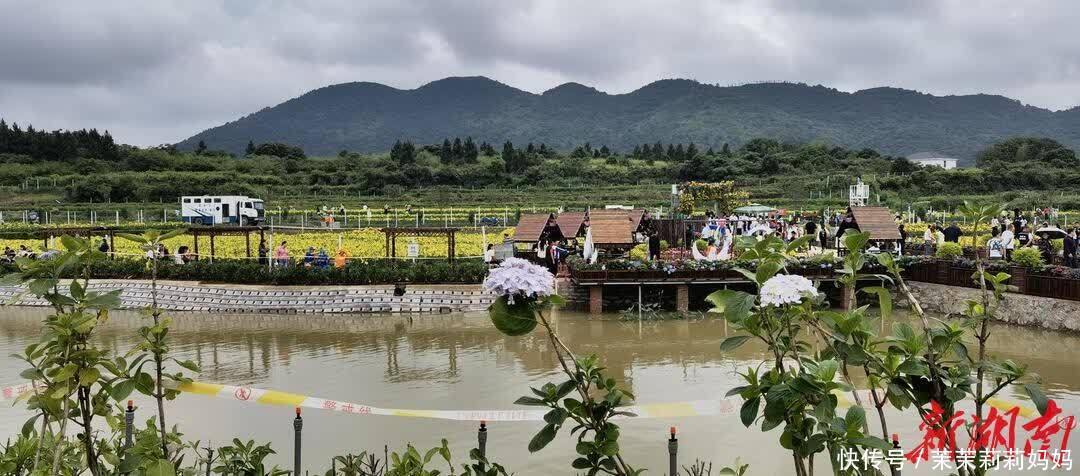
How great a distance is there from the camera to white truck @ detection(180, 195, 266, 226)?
3903cm

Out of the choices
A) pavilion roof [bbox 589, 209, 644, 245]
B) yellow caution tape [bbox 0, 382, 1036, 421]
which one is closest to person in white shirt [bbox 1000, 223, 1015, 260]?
pavilion roof [bbox 589, 209, 644, 245]

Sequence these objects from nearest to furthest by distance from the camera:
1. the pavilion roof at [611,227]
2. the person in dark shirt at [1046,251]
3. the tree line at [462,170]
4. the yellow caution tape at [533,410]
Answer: the yellow caution tape at [533,410] → the person in dark shirt at [1046,251] → the pavilion roof at [611,227] → the tree line at [462,170]

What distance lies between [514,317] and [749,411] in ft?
3.03

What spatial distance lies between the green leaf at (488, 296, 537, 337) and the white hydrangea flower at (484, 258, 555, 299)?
0.13 feet

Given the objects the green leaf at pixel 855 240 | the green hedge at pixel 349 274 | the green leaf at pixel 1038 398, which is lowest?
the green hedge at pixel 349 274

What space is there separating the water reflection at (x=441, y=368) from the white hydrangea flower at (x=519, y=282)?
5.00 metres

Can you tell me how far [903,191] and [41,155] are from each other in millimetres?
73707

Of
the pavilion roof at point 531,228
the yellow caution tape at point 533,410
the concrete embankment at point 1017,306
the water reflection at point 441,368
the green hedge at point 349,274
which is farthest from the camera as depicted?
the green hedge at point 349,274

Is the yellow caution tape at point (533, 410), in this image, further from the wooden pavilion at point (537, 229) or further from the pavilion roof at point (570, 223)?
the pavilion roof at point (570, 223)

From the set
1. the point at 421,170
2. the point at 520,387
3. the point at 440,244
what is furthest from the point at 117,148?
the point at 520,387

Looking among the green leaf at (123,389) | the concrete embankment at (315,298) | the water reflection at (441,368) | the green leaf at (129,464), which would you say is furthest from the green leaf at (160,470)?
the concrete embankment at (315,298)

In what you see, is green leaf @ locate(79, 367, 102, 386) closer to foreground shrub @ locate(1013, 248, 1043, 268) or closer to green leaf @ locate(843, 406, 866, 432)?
green leaf @ locate(843, 406, 866, 432)

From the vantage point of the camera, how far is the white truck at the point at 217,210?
39031mm

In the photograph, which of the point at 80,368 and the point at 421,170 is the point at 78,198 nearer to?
the point at 421,170
